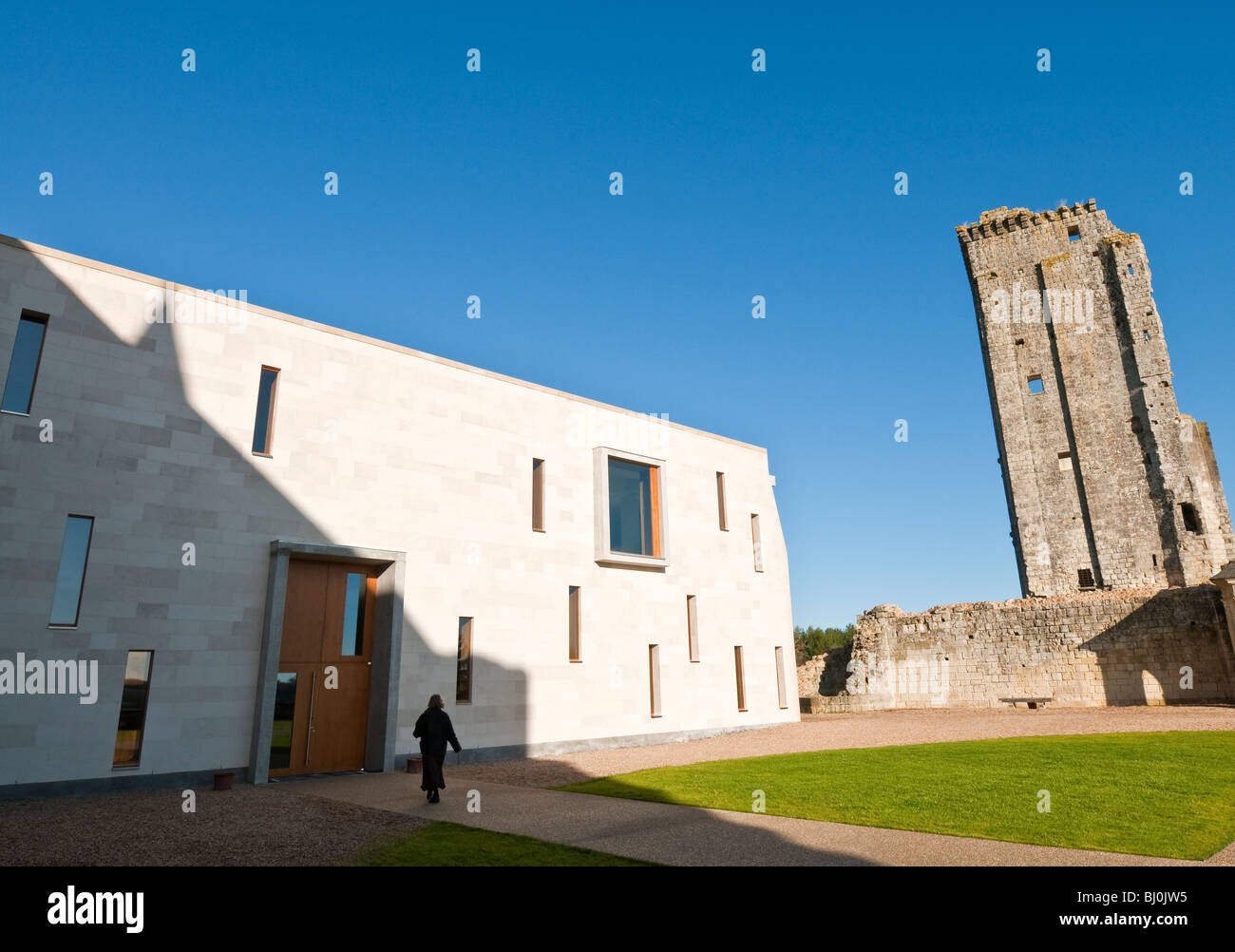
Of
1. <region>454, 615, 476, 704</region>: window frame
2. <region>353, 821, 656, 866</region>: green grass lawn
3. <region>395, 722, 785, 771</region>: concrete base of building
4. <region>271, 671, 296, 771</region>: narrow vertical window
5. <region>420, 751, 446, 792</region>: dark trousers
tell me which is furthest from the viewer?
<region>454, 615, 476, 704</region>: window frame

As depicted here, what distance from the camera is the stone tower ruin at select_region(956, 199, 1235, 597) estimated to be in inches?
1473

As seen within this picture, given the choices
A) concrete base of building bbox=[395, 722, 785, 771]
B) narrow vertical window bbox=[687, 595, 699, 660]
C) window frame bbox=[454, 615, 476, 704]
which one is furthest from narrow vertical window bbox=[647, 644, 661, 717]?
window frame bbox=[454, 615, 476, 704]

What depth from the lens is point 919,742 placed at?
1778 centimetres

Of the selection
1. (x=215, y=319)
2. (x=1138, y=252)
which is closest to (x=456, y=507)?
(x=215, y=319)

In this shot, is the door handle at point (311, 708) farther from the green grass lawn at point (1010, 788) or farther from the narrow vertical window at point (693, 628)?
the narrow vertical window at point (693, 628)

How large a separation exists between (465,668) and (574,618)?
379 cm

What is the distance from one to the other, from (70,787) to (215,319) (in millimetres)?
9486

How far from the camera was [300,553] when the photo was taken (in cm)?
1571

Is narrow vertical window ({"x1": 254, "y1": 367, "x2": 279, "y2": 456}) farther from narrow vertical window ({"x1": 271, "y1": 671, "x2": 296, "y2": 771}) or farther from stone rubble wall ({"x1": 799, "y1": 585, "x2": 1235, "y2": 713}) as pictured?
stone rubble wall ({"x1": 799, "y1": 585, "x2": 1235, "y2": 713})

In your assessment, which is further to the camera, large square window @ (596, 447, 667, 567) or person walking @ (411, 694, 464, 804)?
large square window @ (596, 447, 667, 567)

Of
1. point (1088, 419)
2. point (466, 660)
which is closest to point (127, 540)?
point (466, 660)

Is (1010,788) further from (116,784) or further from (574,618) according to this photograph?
(116,784)

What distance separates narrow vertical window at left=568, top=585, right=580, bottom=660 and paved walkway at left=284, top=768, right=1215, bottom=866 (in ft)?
26.5
